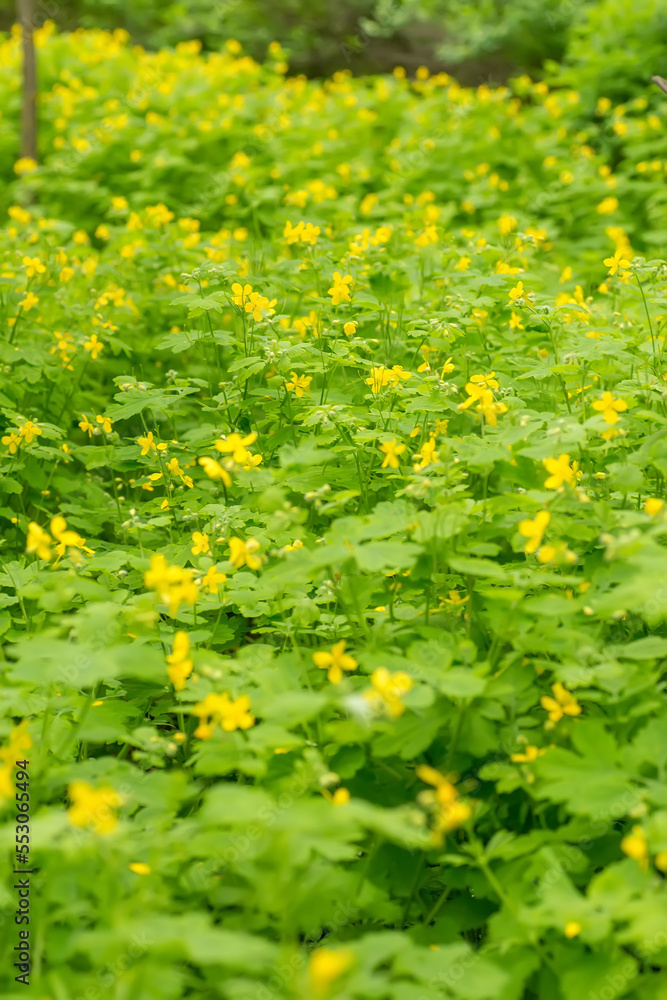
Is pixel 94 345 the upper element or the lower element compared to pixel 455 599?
upper

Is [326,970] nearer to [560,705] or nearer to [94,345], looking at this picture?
[560,705]

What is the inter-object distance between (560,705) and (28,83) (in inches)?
246

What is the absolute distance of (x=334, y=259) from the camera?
3738mm

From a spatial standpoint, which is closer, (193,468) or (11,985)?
(11,985)

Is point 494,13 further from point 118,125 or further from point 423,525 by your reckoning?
point 423,525

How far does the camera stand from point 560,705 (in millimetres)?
1906

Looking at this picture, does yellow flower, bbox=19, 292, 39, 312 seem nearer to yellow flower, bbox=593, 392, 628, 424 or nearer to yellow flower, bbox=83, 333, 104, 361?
yellow flower, bbox=83, 333, 104, 361

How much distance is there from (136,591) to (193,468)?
65cm

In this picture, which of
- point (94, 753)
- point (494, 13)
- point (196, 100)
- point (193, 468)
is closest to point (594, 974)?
point (94, 753)

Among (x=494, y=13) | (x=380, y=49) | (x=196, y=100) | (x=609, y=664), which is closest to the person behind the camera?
(x=609, y=664)

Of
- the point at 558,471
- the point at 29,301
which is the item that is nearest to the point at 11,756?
the point at 558,471

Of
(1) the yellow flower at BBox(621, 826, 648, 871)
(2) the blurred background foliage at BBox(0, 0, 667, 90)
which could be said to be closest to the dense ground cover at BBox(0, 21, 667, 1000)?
(1) the yellow flower at BBox(621, 826, 648, 871)

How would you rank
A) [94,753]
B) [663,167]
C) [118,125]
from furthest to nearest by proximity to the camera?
1. [118,125]
2. [663,167]
3. [94,753]

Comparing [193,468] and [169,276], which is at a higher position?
[169,276]
